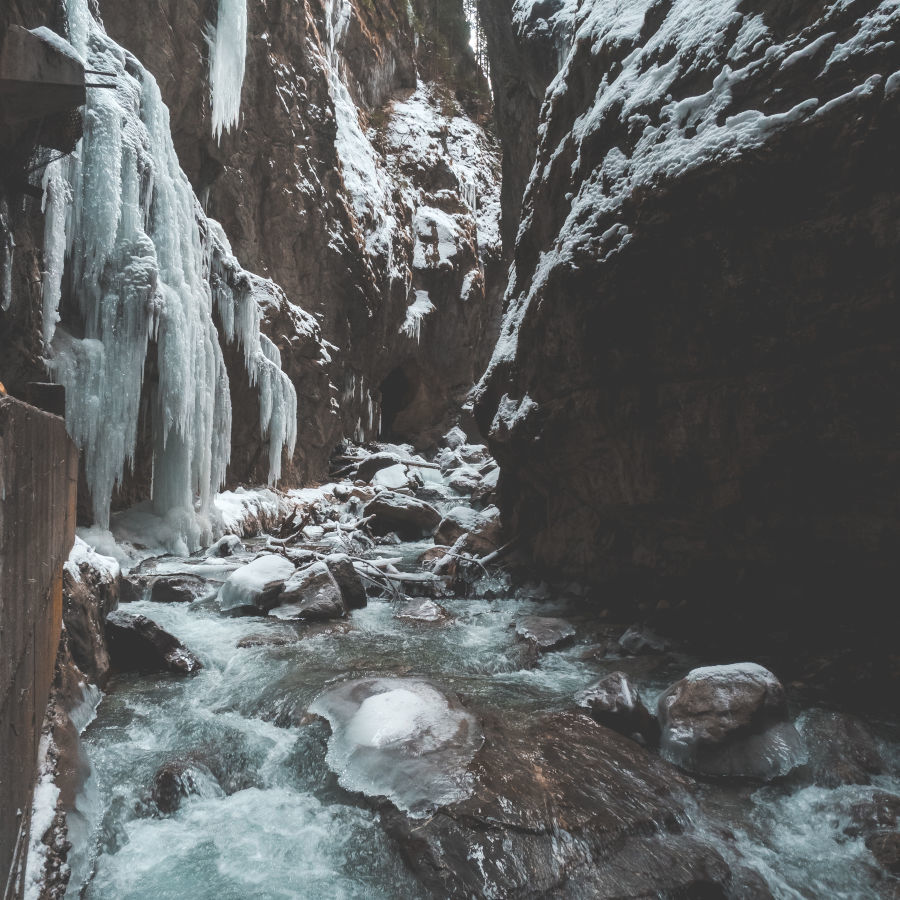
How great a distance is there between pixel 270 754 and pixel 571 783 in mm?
2048

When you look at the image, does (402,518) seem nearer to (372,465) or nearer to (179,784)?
(372,465)

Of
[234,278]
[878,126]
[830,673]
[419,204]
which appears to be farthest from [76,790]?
[419,204]

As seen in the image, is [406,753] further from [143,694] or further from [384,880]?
[143,694]

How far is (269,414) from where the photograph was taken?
14.6m

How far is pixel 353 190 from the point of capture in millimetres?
22797

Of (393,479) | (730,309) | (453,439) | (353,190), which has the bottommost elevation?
(393,479)

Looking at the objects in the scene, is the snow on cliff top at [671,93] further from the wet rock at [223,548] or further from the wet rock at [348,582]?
the wet rock at [223,548]

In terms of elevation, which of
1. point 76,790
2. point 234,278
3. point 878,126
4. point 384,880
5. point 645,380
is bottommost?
point 384,880

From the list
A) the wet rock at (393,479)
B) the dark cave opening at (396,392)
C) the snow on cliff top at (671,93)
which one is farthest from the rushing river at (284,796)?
the dark cave opening at (396,392)

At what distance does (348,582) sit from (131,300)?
5.78 m

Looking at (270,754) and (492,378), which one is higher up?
(492,378)

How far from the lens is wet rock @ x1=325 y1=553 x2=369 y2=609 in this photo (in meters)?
7.84

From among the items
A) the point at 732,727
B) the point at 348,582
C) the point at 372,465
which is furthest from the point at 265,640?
the point at 372,465

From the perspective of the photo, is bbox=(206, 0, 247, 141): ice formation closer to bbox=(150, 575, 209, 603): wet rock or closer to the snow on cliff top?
the snow on cliff top
